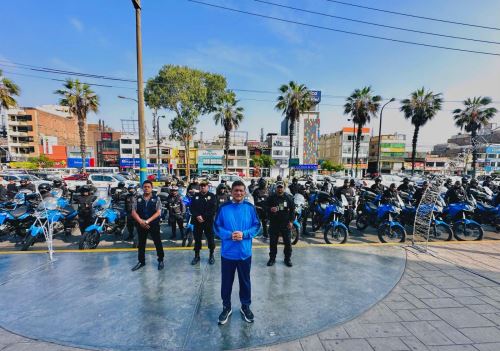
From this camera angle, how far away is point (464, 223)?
21.3ft

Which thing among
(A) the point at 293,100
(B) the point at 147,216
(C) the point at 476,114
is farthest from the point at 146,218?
(C) the point at 476,114

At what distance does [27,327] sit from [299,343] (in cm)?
348

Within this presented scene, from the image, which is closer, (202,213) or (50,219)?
(202,213)

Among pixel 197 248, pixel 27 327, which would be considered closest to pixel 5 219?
pixel 27 327

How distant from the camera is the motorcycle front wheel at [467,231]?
6484 mm

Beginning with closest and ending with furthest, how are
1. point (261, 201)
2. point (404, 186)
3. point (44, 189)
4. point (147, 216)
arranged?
point (147, 216) < point (261, 201) < point (44, 189) < point (404, 186)

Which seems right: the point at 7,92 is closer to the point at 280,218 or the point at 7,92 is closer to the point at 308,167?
the point at 280,218

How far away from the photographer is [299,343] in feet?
8.72

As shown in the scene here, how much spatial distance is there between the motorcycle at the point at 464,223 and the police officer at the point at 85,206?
33.8ft

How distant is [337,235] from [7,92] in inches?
1060

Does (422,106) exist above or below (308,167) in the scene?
above

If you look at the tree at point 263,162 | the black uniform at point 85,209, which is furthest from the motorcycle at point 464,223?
the tree at point 263,162

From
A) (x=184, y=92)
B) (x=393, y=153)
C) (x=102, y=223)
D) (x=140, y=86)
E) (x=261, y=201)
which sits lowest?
(x=102, y=223)

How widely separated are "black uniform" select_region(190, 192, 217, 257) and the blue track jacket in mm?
1789
